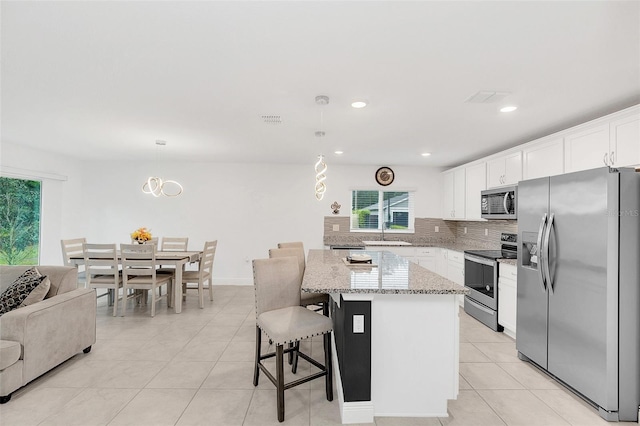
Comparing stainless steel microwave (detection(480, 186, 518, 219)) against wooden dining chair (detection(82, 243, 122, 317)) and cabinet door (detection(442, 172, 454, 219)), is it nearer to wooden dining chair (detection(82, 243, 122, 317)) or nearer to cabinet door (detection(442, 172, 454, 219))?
cabinet door (detection(442, 172, 454, 219))

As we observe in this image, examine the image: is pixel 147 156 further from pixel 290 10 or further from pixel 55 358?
pixel 290 10

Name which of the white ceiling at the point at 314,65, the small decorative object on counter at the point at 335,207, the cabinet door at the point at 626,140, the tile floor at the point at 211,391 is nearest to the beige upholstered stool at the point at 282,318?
the tile floor at the point at 211,391

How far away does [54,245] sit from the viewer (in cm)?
586

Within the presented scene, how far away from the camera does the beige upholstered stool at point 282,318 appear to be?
2141 millimetres

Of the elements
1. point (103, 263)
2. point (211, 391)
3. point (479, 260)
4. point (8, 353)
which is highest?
point (479, 260)

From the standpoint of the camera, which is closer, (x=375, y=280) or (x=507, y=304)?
(x=375, y=280)

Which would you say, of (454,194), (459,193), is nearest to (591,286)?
(459,193)

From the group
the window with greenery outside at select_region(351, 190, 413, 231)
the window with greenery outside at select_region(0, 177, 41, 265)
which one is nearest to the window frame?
the window with greenery outside at select_region(351, 190, 413, 231)

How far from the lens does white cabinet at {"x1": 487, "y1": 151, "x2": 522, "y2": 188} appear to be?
4043mm

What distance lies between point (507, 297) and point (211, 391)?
3180mm

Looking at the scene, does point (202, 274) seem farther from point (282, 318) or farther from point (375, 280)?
point (375, 280)

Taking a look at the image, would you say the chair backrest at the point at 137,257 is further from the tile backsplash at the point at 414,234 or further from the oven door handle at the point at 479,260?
the oven door handle at the point at 479,260

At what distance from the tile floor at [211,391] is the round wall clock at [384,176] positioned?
338 cm

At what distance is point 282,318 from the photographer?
232 cm
